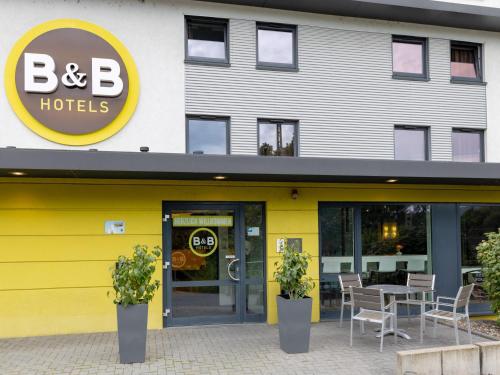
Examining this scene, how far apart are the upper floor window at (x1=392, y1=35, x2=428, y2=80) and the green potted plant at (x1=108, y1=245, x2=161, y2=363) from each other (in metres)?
6.95

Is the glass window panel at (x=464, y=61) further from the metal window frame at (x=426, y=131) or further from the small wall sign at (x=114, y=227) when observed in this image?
the small wall sign at (x=114, y=227)

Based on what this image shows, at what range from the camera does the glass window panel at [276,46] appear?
30.9 feet

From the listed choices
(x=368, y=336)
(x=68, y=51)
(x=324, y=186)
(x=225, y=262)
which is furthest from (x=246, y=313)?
(x=68, y=51)

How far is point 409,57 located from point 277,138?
365cm

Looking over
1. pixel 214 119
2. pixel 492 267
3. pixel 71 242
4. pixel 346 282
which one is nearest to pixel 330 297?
pixel 346 282

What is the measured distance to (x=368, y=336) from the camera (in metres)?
7.72

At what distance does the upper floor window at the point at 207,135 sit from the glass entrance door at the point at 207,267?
3.65 feet

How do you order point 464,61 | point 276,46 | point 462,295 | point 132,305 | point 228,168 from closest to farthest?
point 132,305 → point 462,295 → point 228,168 → point 276,46 → point 464,61

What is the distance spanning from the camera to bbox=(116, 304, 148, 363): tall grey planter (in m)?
6.19

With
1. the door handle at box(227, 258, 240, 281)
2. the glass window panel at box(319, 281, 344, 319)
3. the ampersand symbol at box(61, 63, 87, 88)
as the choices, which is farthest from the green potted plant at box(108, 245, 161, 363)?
the glass window panel at box(319, 281, 344, 319)

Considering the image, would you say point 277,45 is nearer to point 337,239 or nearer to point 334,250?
point 337,239

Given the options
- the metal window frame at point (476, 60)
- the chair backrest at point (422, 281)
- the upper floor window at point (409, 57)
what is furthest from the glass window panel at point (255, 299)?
the metal window frame at point (476, 60)

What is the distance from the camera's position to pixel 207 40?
919 cm

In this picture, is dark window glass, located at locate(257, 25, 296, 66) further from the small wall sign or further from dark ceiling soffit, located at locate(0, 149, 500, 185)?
the small wall sign
